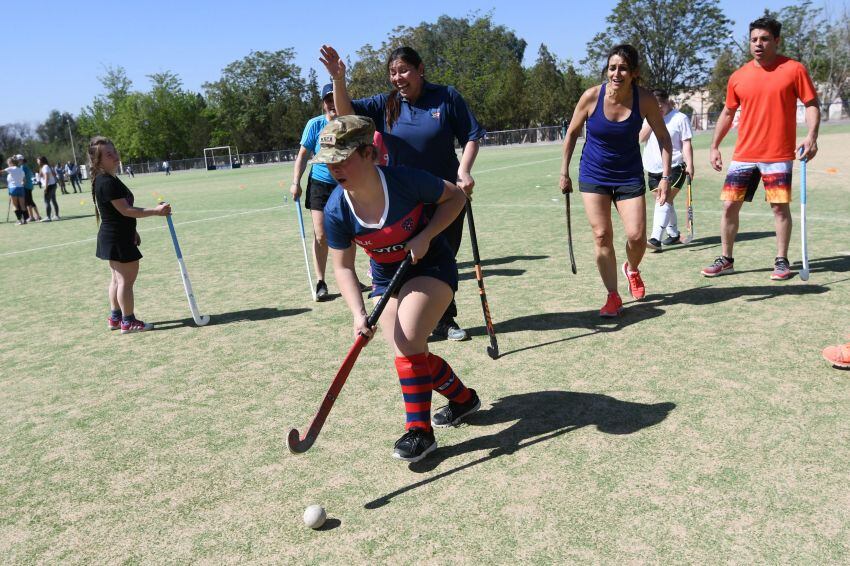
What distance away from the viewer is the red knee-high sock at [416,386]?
378cm

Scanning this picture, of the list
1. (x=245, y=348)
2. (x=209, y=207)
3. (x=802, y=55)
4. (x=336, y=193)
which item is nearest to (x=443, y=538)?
(x=336, y=193)

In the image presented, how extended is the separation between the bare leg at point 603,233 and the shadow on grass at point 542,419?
2.04 m

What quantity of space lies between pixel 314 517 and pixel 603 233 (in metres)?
3.96

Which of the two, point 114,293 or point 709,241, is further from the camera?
point 709,241

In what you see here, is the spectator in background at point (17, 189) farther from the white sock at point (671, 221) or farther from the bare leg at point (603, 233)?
the bare leg at point (603, 233)

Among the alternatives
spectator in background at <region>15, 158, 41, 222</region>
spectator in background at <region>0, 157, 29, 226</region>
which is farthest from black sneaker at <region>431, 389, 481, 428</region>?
spectator in background at <region>0, 157, 29, 226</region>

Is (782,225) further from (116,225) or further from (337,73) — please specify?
(116,225)

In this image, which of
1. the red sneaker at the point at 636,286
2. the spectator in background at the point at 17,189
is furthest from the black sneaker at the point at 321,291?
the spectator in background at the point at 17,189

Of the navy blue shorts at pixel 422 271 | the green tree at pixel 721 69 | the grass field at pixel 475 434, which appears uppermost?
the green tree at pixel 721 69

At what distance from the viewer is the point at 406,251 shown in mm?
3789

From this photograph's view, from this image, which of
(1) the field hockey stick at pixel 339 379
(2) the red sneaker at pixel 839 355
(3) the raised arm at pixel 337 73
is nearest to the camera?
(1) the field hockey stick at pixel 339 379

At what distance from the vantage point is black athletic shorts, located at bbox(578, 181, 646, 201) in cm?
609

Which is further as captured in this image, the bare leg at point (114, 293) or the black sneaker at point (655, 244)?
the black sneaker at point (655, 244)

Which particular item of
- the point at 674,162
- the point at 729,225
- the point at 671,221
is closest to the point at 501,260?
the point at 671,221
